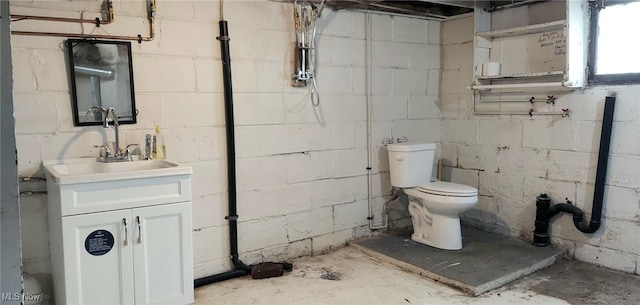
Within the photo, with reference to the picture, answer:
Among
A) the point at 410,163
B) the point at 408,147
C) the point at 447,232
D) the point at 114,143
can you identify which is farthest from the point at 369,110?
the point at 114,143

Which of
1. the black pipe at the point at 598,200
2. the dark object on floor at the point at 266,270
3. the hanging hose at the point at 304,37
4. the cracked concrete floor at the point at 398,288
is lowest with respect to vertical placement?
the cracked concrete floor at the point at 398,288

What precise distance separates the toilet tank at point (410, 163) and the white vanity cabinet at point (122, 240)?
73.0 inches

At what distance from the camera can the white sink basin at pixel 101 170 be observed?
236 centimetres

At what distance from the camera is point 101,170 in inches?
110

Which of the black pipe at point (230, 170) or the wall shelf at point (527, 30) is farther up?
the wall shelf at point (527, 30)

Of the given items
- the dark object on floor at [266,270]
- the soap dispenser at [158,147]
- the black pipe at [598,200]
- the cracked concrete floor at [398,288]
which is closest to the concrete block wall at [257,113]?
the soap dispenser at [158,147]

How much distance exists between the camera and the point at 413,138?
4.34m

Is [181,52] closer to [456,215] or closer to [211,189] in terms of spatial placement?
[211,189]

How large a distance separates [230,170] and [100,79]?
0.99 m

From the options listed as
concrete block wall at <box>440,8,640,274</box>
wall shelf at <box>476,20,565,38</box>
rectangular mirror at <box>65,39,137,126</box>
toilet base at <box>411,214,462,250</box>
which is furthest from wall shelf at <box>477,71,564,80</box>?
rectangular mirror at <box>65,39,137,126</box>

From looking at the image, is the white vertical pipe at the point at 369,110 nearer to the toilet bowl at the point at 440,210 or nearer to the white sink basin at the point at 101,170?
the toilet bowl at the point at 440,210

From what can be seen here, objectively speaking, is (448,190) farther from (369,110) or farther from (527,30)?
(527,30)

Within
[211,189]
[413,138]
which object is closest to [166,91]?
[211,189]

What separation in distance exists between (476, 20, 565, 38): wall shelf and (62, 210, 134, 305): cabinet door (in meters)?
3.06
